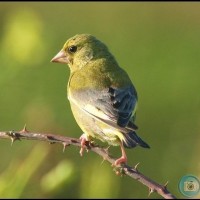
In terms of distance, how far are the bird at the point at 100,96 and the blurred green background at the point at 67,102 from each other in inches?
11.4

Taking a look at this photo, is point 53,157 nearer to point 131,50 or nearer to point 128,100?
point 128,100

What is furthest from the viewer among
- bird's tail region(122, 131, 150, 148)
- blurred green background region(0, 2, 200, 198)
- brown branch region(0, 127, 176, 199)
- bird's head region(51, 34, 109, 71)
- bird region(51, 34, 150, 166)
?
bird's head region(51, 34, 109, 71)

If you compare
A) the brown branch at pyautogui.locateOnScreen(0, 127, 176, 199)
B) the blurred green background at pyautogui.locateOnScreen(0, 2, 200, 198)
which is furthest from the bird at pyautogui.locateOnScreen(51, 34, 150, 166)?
the blurred green background at pyautogui.locateOnScreen(0, 2, 200, 198)

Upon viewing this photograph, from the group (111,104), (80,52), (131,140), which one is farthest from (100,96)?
(80,52)

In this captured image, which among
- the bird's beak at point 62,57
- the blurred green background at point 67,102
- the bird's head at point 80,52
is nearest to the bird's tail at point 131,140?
the blurred green background at point 67,102

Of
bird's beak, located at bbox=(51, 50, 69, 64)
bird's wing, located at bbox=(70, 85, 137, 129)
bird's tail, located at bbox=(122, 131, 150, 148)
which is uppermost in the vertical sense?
bird's beak, located at bbox=(51, 50, 69, 64)

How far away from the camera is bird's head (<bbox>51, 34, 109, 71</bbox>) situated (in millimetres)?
7289

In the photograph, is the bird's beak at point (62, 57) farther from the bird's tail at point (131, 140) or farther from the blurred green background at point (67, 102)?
the bird's tail at point (131, 140)

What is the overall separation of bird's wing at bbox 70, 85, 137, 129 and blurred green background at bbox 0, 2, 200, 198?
356mm

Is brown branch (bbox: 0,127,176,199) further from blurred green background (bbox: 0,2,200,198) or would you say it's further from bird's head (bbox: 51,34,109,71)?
bird's head (bbox: 51,34,109,71)

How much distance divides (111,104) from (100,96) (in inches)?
6.6

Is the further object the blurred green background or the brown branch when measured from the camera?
the blurred green background

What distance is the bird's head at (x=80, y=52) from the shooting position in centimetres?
729

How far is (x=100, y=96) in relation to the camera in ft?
20.8
